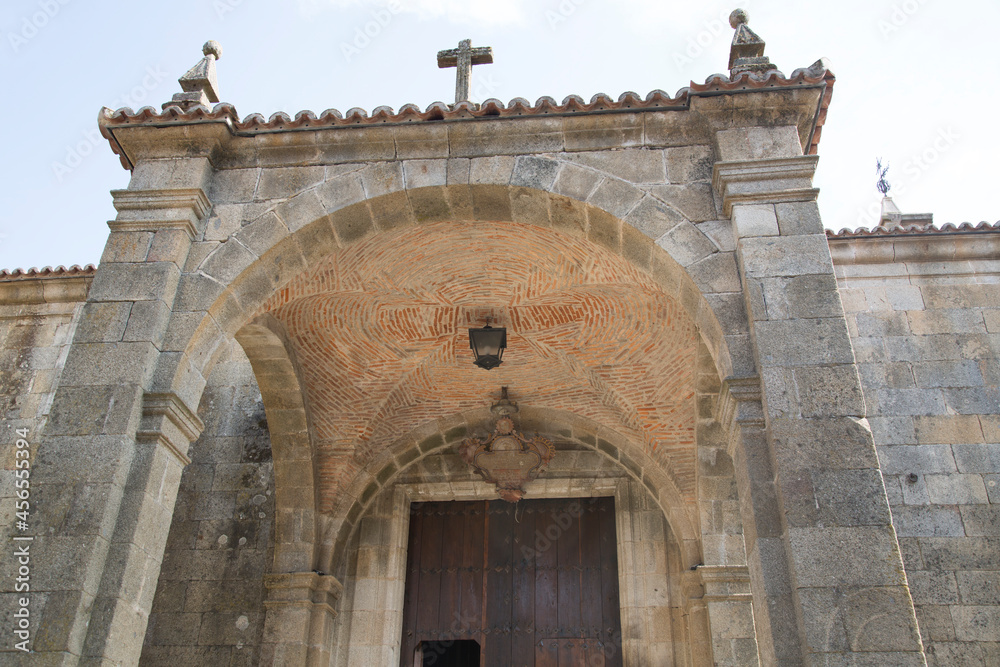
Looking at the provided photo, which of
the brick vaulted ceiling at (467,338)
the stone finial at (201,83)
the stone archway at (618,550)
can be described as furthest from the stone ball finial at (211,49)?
the stone archway at (618,550)

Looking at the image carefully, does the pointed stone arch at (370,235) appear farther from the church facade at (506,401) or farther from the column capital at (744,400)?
the column capital at (744,400)

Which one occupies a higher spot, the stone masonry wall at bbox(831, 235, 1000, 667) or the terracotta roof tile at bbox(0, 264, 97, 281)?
the terracotta roof tile at bbox(0, 264, 97, 281)

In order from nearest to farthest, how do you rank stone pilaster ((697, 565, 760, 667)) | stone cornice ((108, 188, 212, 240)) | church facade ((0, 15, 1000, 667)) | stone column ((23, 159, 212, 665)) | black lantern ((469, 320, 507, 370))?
1. stone column ((23, 159, 212, 665))
2. church facade ((0, 15, 1000, 667))
3. stone cornice ((108, 188, 212, 240))
4. stone pilaster ((697, 565, 760, 667))
5. black lantern ((469, 320, 507, 370))

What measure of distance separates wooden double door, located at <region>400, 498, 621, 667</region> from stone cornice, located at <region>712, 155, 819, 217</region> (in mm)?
3594

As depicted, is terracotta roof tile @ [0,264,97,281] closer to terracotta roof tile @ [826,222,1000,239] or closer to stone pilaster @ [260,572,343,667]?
stone pilaster @ [260,572,343,667]

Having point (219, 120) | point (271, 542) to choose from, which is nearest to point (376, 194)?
point (219, 120)

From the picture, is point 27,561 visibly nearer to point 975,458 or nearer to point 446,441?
point 446,441

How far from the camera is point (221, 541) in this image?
6203 mm

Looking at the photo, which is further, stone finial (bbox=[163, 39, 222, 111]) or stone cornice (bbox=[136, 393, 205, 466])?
stone finial (bbox=[163, 39, 222, 111])

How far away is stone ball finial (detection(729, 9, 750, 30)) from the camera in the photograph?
16.7ft

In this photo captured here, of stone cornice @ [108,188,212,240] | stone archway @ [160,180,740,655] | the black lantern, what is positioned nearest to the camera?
stone archway @ [160,180,740,655]

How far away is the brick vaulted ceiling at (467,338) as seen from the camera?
537cm

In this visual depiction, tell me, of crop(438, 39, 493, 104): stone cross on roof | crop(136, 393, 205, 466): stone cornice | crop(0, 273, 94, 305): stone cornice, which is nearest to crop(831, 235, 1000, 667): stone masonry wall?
crop(438, 39, 493, 104): stone cross on roof

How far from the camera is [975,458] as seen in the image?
498 cm
